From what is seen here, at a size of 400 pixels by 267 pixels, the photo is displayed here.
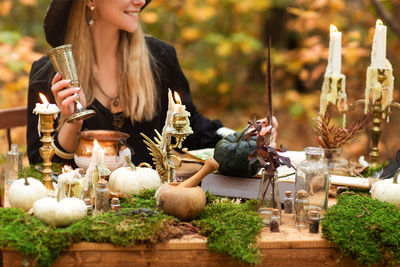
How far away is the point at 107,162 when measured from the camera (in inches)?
79.7

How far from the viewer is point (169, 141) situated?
1.89 metres

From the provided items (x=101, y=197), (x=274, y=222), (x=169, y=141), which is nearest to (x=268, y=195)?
(x=274, y=222)

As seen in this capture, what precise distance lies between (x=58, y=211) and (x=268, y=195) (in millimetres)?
659

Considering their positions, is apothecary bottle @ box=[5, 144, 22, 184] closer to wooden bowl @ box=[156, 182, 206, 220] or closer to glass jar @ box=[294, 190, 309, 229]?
wooden bowl @ box=[156, 182, 206, 220]

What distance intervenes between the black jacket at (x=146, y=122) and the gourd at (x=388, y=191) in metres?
1.02

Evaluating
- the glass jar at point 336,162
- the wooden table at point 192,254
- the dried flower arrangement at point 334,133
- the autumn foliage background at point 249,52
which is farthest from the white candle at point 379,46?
the autumn foliage background at point 249,52

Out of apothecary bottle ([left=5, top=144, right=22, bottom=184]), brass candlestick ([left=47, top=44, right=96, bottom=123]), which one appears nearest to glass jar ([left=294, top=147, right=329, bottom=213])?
brass candlestick ([left=47, top=44, right=96, bottom=123])

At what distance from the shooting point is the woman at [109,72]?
2.61m

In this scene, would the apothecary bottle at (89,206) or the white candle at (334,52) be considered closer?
the apothecary bottle at (89,206)

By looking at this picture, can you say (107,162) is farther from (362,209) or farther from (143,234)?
(362,209)

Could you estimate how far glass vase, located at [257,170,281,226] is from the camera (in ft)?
5.67

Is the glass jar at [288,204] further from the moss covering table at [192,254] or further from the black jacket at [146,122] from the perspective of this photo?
the black jacket at [146,122]

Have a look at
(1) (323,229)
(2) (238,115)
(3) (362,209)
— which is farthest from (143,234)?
(2) (238,115)

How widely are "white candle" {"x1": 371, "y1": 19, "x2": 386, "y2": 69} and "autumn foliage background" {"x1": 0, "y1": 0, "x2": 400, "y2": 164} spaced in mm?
2630
